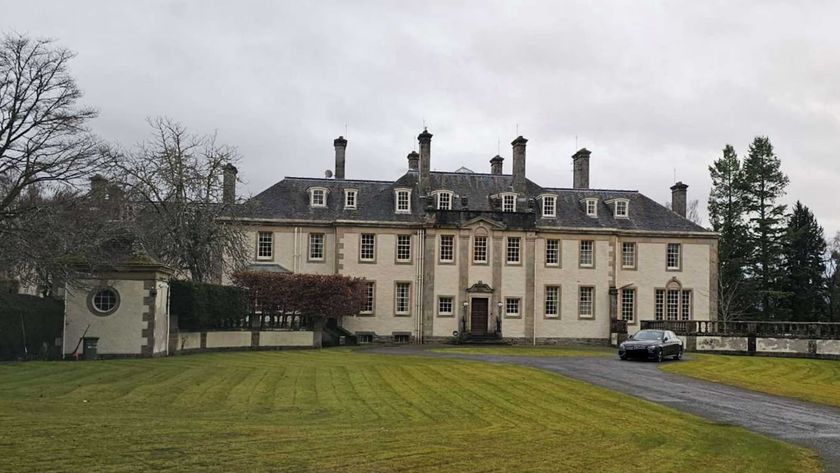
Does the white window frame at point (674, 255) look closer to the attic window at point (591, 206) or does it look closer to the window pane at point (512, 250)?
the attic window at point (591, 206)

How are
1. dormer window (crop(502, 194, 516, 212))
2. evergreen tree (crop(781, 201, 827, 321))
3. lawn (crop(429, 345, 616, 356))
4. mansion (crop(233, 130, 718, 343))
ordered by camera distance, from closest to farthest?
1. lawn (crop(429, 345, 616, 356))
2. mansion (crop(233, 130, 718, 343))
3. dormer window (crop(502, 194, 516, 212))
4. evergreen tree (crop(781, 201, 827, 321))

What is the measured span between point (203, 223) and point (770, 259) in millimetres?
46291

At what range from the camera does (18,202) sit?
1061 inches

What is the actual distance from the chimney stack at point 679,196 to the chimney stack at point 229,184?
29413 millimetres

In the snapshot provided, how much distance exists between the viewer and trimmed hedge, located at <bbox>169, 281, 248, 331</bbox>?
1235 inches

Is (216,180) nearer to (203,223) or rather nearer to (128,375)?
(203,223)

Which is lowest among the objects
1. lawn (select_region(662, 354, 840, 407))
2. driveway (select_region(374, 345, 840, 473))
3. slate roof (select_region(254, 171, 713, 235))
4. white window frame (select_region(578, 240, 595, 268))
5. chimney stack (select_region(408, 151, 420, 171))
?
lawn (select_region(662, 354, 840, 407))

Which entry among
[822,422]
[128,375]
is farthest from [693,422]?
[128,375]

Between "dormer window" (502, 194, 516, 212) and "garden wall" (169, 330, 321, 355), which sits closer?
"garden wall" (169, 330, 321, 355)

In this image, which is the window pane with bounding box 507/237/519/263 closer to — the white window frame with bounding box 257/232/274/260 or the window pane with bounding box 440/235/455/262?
the window pane with bounding box 440/235/455/262

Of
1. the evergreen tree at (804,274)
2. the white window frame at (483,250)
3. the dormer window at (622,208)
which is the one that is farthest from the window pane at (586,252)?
the evergreen tree at (804,274)

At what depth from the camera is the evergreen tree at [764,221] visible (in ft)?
214

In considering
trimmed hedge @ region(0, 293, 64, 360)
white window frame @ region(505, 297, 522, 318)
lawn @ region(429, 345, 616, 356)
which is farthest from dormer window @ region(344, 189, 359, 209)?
Result: trimmed hedge @ region(0, 293, 64, 360)

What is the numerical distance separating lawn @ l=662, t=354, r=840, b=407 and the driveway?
3.28ft
